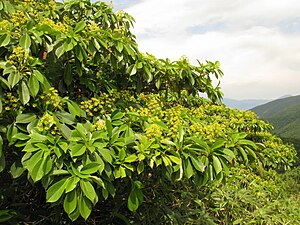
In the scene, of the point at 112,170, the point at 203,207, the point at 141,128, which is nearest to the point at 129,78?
the point at 141,128

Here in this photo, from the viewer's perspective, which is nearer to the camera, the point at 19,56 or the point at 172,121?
the point at 19,56

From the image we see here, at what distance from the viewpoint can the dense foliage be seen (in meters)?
1.47

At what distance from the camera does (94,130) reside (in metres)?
1.74

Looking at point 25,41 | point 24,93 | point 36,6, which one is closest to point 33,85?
point 24,93

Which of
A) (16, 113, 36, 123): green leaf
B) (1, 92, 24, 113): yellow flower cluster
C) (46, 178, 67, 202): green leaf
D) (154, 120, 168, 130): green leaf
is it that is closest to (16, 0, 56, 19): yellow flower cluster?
(1, 92, 24, 113): yellow flower cluster

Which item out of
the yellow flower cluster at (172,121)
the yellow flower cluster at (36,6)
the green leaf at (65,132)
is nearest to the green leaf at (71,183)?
the green leaf at (65,132)

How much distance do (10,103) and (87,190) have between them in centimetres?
67

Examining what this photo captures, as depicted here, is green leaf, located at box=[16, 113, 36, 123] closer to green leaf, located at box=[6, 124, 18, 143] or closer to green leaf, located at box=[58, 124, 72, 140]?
green leaf, located at box=[6, 124, 18, 143]

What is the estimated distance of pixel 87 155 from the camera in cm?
146

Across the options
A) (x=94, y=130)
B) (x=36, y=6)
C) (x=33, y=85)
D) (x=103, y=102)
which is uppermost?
(x=36, y=6)

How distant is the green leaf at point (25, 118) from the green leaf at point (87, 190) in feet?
1.60

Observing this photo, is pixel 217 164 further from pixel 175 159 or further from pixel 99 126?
pixel 99 126

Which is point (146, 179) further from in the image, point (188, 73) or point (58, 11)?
point (58, 11)

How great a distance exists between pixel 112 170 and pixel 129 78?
34.6 inches
